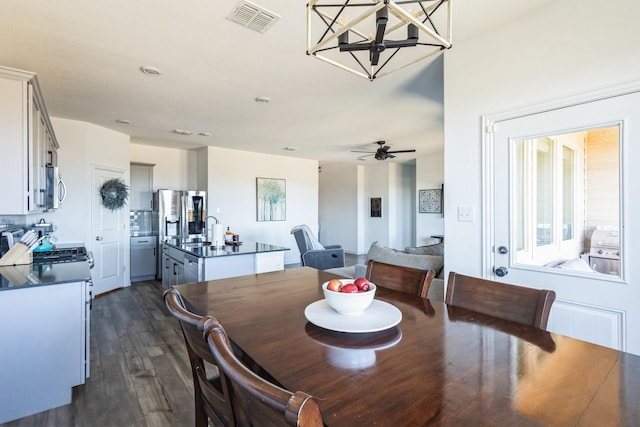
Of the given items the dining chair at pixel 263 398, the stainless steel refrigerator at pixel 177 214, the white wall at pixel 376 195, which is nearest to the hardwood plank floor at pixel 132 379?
the dining chair at pixel 263 398

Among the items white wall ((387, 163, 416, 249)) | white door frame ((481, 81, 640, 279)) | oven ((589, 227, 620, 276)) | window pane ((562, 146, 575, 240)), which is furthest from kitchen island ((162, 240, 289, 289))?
white wall ((387, 163, 416, 249))

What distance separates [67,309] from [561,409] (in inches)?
103

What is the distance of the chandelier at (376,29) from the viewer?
1227 mm

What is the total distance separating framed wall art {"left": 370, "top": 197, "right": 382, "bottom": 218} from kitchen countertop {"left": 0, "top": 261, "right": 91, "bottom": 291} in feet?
23.3

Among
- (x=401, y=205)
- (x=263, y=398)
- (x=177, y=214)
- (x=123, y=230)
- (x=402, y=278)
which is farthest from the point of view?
(x=401, y=205)

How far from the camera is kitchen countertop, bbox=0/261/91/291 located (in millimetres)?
1981

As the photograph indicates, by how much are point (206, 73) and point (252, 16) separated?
1.10 meters

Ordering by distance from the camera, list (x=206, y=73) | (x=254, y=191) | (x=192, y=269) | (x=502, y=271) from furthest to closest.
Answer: (x=254, y=191), (x=192, y=269), (x=206, y=73), (x=502, y=271)

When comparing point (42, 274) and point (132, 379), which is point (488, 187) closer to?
point (132, 379)

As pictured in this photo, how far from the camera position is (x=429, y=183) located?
7.44 m

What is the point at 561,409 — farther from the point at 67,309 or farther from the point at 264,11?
the point at 67,309

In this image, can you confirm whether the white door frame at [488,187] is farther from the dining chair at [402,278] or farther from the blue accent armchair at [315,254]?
the blue accent armchair at [315,254]

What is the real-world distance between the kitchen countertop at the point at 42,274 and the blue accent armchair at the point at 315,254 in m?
3.30

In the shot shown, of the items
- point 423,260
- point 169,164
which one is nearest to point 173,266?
point 423,260
